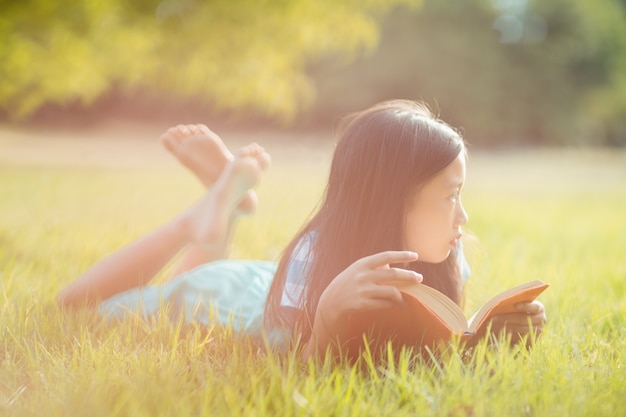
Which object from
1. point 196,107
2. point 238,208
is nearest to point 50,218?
point 238,208

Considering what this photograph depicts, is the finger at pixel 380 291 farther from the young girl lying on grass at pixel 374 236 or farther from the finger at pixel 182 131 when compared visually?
the finger at pixel 182 131

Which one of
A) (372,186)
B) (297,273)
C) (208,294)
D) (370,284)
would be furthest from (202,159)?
(370,284)

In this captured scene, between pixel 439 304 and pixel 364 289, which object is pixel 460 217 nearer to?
pixel 439 304

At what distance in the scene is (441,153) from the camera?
1599mm

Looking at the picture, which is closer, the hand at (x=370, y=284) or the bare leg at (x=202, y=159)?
the hand at (x=370, y=284)

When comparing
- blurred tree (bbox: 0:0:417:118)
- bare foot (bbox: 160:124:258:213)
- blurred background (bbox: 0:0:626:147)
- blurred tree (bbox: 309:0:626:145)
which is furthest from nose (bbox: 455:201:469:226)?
blurred tree (bbox: 309:0:626:145)

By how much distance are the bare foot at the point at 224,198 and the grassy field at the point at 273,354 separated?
0.42 m

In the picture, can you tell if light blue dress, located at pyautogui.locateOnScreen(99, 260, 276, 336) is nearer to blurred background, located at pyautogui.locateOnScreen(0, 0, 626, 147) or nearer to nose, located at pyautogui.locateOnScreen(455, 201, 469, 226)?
nose, located at pyautogui.locateOnScreen(455, 201, 469, 226)

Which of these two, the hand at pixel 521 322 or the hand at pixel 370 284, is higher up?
the hand at pixel 370 284

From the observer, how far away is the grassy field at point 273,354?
1.26 m

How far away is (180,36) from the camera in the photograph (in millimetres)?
6566

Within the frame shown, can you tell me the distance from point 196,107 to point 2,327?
15.1 m

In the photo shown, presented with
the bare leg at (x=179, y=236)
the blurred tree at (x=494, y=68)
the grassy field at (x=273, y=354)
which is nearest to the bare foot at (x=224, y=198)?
the bare leg at (x=179, y=236)

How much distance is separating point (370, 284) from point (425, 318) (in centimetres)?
14
